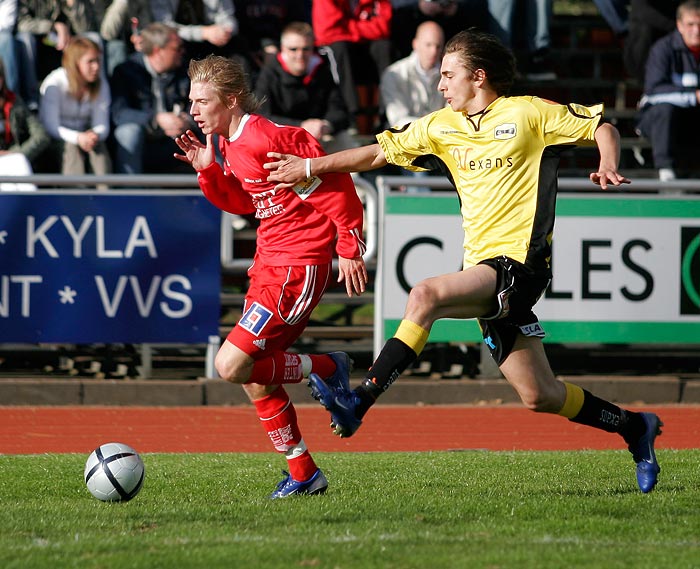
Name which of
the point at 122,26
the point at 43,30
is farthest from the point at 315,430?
the point at 43,30

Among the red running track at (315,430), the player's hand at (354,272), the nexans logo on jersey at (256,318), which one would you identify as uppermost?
the player's hand at (354,272)

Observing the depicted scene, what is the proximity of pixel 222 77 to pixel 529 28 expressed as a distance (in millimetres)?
9140

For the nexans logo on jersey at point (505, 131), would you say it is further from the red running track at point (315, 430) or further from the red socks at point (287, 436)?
the red running track at point (315, 430)

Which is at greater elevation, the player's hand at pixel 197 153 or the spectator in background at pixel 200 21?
the spectator in background at pixel 200 21

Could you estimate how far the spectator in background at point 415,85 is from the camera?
43.4ft

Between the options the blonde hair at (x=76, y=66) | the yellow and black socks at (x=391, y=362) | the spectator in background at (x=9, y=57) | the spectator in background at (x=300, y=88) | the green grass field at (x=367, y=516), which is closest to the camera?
the green grass field at (x=367, y=516)

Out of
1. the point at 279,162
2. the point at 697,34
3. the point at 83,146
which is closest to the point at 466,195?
the point at 279,162

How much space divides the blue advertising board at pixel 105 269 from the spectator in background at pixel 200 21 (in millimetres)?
2877

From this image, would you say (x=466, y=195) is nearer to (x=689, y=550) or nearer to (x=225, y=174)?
(x=225, y=174)

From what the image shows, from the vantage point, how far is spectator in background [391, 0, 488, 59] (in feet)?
47.8

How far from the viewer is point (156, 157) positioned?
1288 cm

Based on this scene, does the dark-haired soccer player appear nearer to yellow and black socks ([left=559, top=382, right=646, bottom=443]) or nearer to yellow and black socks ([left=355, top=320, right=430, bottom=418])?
yellow and black socks ([left=559, top=382, right=646, bottom=443])

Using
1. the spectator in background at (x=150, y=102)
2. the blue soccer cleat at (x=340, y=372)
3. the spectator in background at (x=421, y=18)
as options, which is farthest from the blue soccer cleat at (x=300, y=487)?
the spectator in background at (x=421, y=18)

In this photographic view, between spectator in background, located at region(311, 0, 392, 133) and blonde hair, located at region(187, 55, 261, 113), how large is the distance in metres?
7.20
